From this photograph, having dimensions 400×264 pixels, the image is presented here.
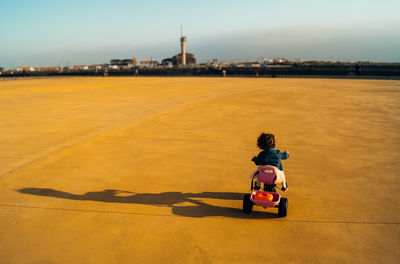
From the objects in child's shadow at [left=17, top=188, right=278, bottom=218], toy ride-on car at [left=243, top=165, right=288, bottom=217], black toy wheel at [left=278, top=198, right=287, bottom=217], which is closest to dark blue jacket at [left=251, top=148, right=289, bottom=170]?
toy ride-on car at [left=243, top=165, right=288, bottom=217]

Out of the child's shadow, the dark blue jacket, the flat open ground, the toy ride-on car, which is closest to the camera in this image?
the flat open ground

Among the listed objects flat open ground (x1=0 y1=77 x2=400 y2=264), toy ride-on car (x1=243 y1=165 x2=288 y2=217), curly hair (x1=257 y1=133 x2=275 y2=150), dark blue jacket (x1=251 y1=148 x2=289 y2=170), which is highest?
curly hair (x1=257 y1=133 x2=275 y2=150)

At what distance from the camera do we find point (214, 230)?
13.1 ft

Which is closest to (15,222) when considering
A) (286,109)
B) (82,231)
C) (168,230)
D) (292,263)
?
(82,231)

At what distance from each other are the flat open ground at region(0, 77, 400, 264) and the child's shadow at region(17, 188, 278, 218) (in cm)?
3

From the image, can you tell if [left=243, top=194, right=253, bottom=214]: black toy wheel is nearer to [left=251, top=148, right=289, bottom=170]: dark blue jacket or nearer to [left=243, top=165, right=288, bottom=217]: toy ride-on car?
[left=243, top=165, right=288, bottom=217]: toy ride-on car

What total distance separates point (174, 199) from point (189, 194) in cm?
30

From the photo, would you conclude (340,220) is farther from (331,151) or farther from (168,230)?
(331,151)

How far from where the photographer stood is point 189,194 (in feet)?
16.8

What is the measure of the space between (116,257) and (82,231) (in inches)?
31.5

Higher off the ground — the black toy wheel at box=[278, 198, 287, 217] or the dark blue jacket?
the dark blue jacket

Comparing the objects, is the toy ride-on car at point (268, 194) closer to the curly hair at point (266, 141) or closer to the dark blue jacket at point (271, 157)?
the dark blue jacket at point (271, 157)

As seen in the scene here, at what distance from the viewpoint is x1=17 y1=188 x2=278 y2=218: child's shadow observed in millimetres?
4465

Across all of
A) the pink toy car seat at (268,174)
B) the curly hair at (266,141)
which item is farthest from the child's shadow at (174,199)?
the curly hair at (266,141)
